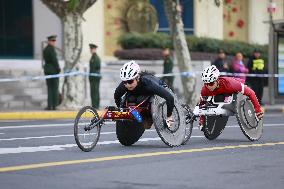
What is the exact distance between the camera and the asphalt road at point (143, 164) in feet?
33.4

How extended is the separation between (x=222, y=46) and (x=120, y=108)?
2472 centimetres

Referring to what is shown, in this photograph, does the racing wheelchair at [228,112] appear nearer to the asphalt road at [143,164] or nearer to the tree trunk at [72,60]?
the asphalt road at [143,164]

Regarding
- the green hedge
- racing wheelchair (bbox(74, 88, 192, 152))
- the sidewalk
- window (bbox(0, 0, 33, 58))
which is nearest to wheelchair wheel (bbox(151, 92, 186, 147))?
racing wheelchair (bbox(74, 88, 192, 152))

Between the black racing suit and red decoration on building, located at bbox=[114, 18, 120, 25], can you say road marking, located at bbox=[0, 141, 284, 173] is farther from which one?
red decoration on building, located at bbox=[114, 18, 120, 25]

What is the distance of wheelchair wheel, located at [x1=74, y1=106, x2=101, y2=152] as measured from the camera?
1319cm

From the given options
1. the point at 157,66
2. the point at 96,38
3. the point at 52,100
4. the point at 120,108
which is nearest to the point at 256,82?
the point at 157,66

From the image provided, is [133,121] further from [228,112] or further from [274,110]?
[274,110]

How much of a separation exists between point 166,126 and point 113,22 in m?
26.6

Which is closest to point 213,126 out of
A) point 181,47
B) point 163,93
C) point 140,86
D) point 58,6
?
point 163,93

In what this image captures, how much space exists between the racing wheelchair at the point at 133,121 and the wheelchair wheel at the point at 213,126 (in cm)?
82

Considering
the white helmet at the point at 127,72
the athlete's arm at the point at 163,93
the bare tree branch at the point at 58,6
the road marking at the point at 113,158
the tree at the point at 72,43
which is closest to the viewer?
the road marking at the point at 113,158

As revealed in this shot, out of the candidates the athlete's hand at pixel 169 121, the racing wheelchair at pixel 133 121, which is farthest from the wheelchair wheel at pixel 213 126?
the athlete's hand at pixel 169 121

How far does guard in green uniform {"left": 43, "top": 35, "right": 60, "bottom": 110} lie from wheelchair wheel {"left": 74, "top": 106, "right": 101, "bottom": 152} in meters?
12.8

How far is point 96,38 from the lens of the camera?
1540 inches
